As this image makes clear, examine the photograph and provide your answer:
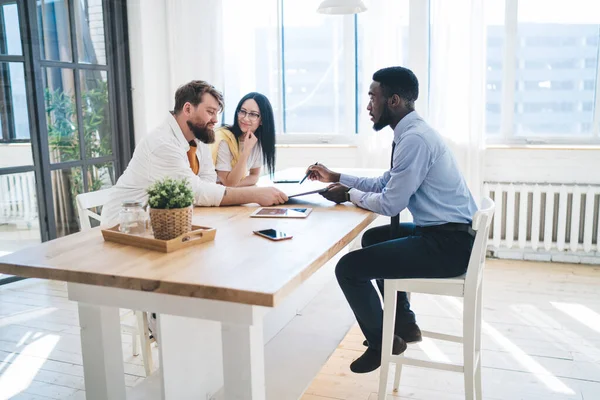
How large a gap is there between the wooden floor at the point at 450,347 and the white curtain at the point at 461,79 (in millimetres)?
929

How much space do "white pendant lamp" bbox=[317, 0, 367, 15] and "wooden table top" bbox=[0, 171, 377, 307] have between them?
1.56m

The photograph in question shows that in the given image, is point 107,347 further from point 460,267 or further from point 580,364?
point 580,364

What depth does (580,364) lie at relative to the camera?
2541mm

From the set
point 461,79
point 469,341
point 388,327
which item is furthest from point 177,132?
point 461,79

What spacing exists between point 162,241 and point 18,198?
2573 mm

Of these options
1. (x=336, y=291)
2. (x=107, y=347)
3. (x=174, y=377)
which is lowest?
(x=336, y=291)

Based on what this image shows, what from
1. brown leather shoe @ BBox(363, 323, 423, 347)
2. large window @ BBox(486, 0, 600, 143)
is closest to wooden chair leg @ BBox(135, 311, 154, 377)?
brown leather shoe @ BBox(363, 323, 423, 347)

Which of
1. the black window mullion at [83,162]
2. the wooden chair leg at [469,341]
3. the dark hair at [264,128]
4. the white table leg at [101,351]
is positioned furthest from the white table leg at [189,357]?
the black window mullion at [83,162]

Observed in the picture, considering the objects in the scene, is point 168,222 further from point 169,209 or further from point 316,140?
point 316,140

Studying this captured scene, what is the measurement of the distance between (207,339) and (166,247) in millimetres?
347

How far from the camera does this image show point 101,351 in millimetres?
1526

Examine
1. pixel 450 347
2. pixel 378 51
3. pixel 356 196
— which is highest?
pixel 378 51

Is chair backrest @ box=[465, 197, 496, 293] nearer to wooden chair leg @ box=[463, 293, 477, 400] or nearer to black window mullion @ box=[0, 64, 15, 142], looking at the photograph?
wooden chair leg @ box=[463, 293, 477, 400]

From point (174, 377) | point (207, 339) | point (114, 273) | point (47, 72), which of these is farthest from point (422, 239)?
point (47, 72)
